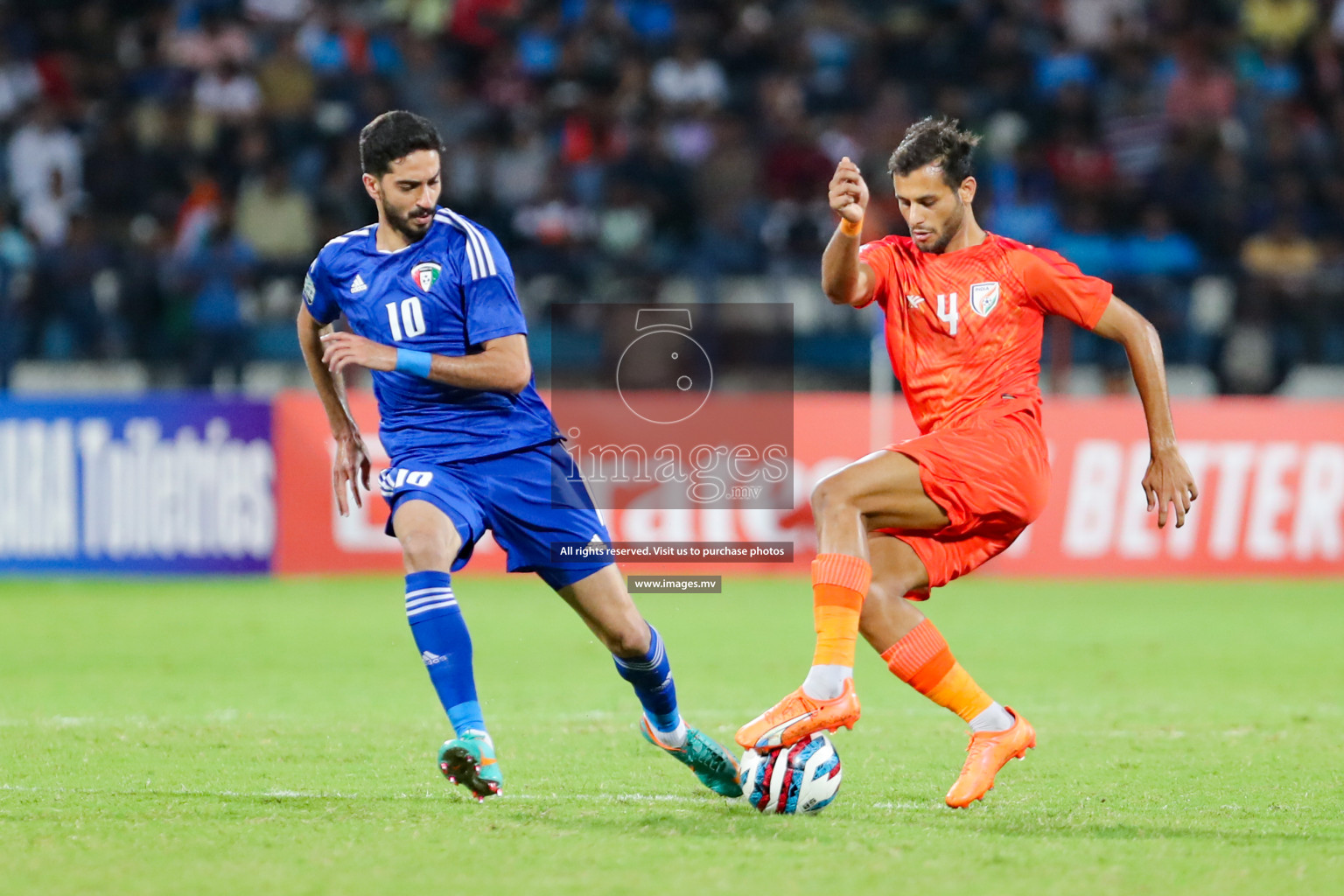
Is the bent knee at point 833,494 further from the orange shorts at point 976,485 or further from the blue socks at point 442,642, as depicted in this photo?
the blue socks at point 442,642

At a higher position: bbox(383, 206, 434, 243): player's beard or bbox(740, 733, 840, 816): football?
bbox(383, 206, 434, 243): player's beard

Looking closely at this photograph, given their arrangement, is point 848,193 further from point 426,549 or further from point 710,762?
point 710,762

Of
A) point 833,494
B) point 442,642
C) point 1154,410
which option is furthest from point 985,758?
point 442,642

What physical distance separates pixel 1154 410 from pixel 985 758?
4.16 ft

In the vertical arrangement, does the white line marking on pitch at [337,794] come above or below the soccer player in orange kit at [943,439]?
below

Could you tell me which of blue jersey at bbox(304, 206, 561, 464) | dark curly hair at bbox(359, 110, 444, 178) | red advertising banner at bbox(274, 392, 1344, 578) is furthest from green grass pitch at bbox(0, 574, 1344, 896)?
dark curly hair at bbox(359, 110, 444, 178)

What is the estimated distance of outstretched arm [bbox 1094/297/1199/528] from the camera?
5.56 meters

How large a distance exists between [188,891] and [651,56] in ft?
49.9

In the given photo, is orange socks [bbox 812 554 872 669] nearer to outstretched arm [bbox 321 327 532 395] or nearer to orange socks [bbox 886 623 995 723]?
orange socks [bbox 886 623 995 723]

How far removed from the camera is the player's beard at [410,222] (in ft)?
18.9

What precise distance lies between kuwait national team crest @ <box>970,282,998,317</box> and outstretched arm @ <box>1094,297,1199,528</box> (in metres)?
0.35

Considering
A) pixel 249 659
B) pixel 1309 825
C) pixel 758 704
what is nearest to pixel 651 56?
pixel 249 659

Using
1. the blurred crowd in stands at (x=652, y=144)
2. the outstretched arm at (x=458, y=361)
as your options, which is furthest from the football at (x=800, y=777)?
the blurred crowd in stands at (x=652, y=144)

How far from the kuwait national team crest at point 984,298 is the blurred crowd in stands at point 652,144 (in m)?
8.86
